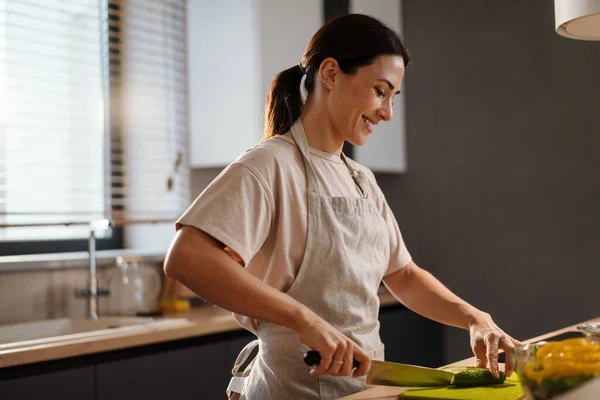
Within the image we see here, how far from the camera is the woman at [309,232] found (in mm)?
1234

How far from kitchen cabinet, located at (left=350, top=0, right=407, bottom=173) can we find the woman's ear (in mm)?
1860

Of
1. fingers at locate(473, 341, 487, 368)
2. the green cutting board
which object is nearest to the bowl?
the green cutting board

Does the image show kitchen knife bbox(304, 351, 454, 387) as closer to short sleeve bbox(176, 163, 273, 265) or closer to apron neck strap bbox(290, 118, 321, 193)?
short sleeve bbox(176, 163, 273, 265)

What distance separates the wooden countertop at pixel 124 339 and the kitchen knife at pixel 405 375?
39.9 inches

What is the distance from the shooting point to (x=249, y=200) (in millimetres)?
1338

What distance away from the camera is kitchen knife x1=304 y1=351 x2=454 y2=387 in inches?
49.6

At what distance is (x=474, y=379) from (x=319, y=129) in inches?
22.8

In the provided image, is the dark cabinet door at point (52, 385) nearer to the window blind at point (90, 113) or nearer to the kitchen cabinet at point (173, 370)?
the kitchen cabinet at point (173, 370)

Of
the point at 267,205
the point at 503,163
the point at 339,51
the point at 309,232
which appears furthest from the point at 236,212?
the point at 503,163

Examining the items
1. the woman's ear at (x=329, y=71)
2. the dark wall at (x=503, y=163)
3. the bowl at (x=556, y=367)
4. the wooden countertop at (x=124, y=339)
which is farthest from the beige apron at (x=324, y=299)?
the dark wall at (x=503, y=163)

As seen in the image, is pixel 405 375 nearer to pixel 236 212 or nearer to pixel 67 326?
pixel 236 212

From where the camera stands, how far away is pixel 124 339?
6.98 ft

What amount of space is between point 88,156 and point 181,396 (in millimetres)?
1160

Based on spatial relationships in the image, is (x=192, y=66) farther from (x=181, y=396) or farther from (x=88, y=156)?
(x=181, y=396)
